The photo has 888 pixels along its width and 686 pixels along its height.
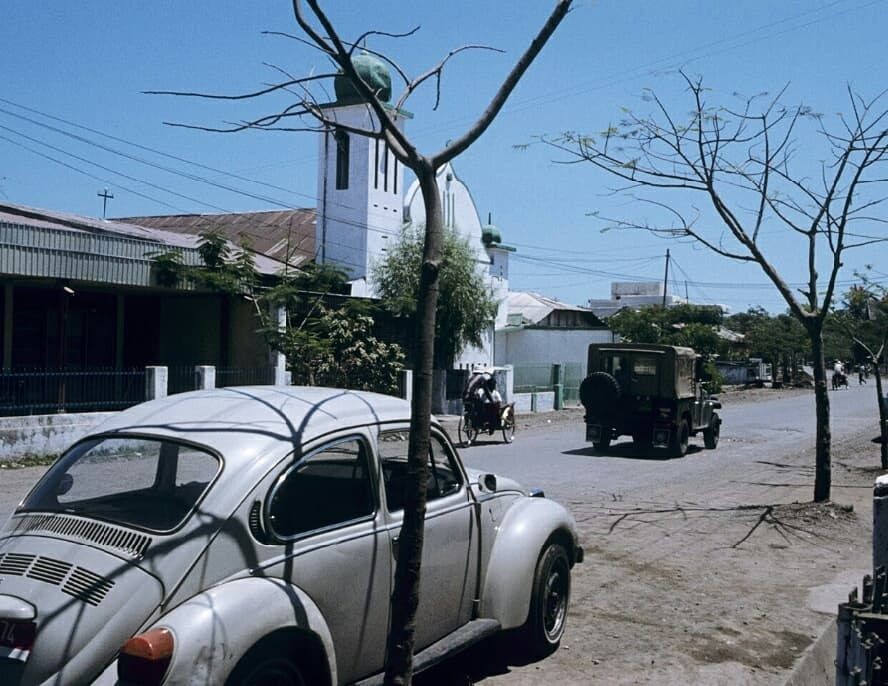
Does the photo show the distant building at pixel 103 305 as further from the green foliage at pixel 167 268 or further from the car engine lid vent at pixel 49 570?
the car engine lid vent at pixel 49 570

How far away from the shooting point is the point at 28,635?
3568mm

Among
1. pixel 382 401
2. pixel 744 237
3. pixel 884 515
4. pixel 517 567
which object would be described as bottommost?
pixel 517 567

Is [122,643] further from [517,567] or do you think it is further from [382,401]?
[517,567]

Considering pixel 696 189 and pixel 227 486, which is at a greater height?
pixel 696 189

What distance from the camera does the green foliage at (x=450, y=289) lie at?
99.7 ft

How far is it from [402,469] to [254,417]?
968mm

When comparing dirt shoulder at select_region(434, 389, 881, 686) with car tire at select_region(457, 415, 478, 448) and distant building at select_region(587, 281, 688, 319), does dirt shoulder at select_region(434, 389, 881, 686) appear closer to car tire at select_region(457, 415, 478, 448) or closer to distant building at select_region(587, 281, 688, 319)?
car tire at select_region(457, 415, 478, 448)

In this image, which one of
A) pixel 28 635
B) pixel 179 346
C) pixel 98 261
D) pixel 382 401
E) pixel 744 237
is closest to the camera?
pixel 28 635

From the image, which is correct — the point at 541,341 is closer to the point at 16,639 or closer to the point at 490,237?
the point at 490,237

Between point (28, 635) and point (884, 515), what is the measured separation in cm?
437

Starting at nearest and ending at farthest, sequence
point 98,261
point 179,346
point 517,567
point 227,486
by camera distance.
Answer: point 227,486 → point 517,567 → point 98,261 → point 179,346

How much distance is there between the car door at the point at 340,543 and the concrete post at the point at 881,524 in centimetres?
278

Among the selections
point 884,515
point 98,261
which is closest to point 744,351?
point 98,261

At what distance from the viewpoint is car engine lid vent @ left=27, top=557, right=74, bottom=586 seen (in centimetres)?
376
